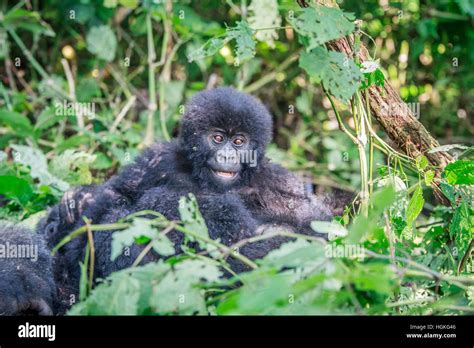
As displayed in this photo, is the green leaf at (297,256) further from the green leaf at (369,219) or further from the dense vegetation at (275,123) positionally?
the green leaf at (369,219)

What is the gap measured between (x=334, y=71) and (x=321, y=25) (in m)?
0.21

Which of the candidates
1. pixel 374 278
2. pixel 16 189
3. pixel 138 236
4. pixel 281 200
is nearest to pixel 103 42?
pixel 16 189

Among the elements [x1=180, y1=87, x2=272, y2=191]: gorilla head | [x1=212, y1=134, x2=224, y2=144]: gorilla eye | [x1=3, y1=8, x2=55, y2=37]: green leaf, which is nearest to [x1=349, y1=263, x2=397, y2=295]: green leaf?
[x1=180, y1=87, x2=272, y2=191]: gorilla head

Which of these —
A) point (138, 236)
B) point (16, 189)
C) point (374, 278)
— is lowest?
point (374, 278)

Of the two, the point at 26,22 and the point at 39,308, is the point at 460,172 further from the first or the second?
the point at 26,22

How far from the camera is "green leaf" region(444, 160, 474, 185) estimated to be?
3.32m

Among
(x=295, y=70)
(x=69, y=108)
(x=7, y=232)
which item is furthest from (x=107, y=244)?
(x=295, y=70)

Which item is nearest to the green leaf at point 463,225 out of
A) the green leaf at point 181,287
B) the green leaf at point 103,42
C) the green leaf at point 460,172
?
the green leaf at point 460,172

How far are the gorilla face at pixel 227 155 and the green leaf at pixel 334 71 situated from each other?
1.45 metres

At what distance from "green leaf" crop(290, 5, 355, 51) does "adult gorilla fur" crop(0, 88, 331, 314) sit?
3.53 ft

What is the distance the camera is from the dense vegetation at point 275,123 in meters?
2.47

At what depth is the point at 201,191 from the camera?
4285mm
